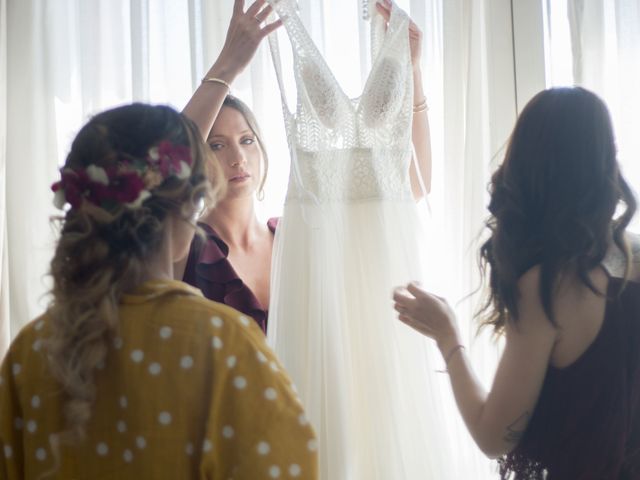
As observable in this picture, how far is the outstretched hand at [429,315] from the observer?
1337mm

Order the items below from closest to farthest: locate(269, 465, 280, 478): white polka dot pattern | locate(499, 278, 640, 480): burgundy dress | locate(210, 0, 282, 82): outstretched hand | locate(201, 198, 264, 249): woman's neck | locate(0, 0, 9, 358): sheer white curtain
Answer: locate(269, 465, 280, 478): white polka dot pattern → locate(499, 278, 640, 480): burgundy dress → locate(210, 0, 282, 82): outstretched hand → locate(201, 198, 264, 249): woman's neck → locate(0, 0, 9, 358): sheer white curtain

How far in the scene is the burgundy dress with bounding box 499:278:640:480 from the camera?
1171 mm

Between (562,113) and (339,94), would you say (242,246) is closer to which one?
(339,94)

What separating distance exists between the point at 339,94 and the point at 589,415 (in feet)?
2.59

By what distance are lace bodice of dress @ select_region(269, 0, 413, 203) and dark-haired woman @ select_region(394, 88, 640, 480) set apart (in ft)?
1.45

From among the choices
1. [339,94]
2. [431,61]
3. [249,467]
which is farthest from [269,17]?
[249,467]

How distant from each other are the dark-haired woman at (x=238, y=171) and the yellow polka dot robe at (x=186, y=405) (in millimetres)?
672

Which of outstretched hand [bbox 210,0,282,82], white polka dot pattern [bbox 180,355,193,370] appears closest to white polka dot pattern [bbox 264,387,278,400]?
white polka dot pattern [bbox 180,355,193,370]

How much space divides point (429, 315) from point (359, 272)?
298 mm

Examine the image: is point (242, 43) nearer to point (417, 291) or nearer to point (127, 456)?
point (417, 291)

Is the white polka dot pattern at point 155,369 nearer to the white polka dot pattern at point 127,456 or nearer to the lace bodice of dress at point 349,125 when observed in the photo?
the white polka dot pattern at point 127,456

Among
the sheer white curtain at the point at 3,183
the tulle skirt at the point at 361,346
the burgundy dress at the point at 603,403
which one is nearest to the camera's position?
the burgundy dress at the point at 603,403

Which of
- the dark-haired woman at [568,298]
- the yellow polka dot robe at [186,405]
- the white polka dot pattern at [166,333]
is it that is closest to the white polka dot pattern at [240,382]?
the yellow polka dot robe at [186,405]

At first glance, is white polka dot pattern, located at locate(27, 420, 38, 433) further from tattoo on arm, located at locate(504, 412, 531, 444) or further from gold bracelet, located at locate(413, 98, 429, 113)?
gold bracelet, located at locate(413, 98, 429, 113)
